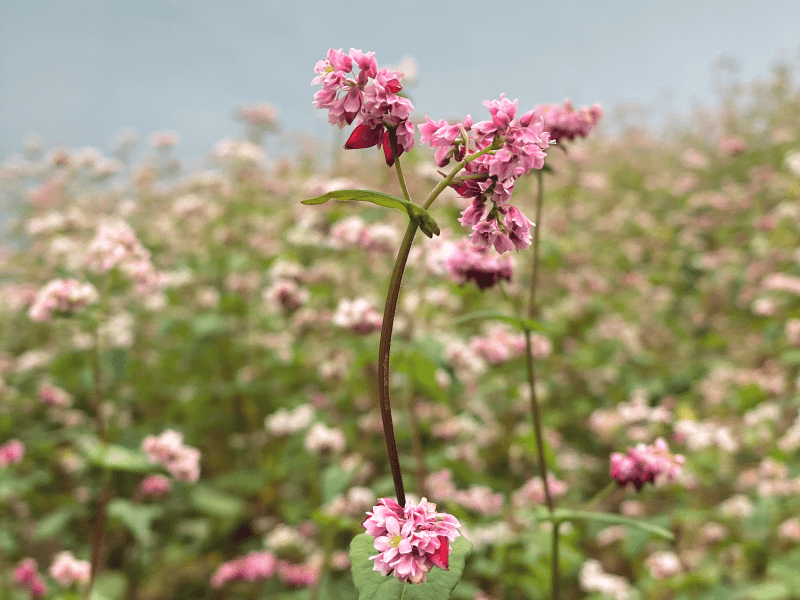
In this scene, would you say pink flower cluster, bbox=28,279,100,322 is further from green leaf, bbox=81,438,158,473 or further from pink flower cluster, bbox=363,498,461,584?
pink flower cluster, bbox=363,498,461,584

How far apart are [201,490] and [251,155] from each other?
247 cm

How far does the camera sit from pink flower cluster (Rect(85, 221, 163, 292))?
202 cm

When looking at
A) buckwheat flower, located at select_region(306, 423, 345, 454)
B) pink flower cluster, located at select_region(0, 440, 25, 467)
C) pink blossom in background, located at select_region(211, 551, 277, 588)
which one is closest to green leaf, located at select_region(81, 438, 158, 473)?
buckwheat flower, located at select_region(306, 423, 345, 454)

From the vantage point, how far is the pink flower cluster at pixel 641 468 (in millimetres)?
1375

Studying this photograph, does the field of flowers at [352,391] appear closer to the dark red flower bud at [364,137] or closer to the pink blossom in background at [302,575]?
the pink blossom in background at [302,575]

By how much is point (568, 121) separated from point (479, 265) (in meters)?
0.49

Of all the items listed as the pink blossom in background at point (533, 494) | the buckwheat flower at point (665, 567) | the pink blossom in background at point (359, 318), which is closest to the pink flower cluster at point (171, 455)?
the pink blossom in background at point (359, 318)

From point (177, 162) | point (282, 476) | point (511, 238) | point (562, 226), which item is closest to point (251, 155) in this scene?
point (177, 162)

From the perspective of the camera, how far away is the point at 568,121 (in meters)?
1.64

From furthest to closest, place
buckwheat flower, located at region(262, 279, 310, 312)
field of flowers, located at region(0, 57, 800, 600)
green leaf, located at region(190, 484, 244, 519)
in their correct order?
green leaf, located at region(190, 484, 244, 519), buckwheat flower, located at region(262, 279, 310, 312), field of flowers, located at region(0, 57, 800, 600)

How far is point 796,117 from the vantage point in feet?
22.6

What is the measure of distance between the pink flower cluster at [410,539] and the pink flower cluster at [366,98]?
47 centimetres

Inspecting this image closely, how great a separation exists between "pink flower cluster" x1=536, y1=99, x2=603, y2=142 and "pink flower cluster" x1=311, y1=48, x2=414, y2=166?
0.97m

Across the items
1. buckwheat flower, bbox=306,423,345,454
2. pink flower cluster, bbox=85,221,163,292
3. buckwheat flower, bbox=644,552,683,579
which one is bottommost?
buckwheat flower, bbox=644,552,683,579
